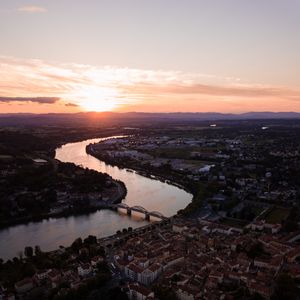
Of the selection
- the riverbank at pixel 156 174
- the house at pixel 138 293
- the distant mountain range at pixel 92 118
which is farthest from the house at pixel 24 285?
the distant mountain range at pixel 92 118

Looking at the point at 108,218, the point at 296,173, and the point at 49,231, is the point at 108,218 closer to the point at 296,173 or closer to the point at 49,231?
the point at 49,231

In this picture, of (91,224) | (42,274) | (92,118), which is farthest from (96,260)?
(92,118)

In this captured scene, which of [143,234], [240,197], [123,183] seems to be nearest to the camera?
[143,234]

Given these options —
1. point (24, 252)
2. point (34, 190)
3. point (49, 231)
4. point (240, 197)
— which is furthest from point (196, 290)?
point (34, 190)

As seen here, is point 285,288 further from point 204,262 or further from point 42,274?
point 42,274

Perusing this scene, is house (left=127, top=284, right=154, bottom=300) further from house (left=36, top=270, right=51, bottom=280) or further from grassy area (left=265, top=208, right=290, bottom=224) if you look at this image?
grassy area (left=265, top=208, right=290, bottom=224)
